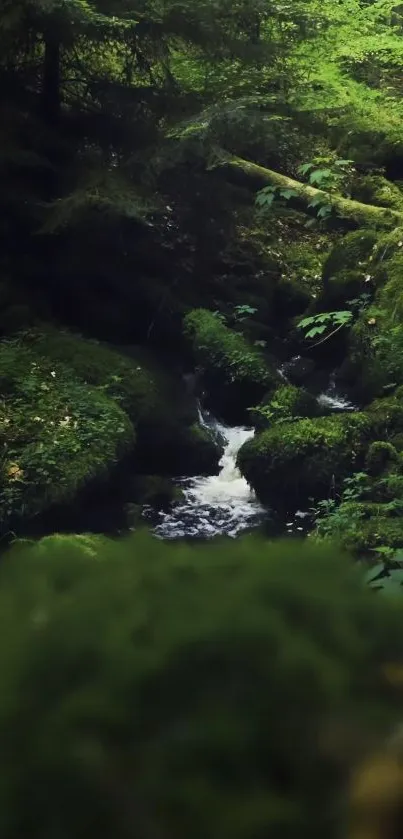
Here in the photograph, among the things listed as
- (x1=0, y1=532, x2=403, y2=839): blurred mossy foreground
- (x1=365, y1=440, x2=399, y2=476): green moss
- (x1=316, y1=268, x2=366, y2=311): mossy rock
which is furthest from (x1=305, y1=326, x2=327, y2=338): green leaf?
(x1=0, y1=532, x2=403, y2=839): blurred mossy foreground

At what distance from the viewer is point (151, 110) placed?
963cm

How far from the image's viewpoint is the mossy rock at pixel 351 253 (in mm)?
10352

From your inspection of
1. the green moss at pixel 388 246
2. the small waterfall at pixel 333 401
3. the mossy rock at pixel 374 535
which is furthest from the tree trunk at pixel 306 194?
the mossy rock at pixel 374 535

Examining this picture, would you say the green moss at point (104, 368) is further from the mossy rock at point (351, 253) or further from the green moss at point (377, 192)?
the green moss at point (377, 192)

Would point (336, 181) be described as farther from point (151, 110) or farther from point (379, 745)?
point (379, 745)

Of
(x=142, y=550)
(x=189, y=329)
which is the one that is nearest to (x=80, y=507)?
(x=189, y=329)

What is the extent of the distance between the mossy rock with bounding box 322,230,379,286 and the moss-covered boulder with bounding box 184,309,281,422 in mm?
1682

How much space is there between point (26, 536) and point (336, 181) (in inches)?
284

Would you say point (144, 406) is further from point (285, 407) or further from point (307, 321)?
point (307, 321)

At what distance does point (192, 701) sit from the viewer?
1441 mm

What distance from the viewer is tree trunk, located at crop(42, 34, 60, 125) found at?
9344mm

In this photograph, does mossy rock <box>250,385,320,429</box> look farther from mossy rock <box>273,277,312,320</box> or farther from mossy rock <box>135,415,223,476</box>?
mossy rock <box>273,277,312,320</box>

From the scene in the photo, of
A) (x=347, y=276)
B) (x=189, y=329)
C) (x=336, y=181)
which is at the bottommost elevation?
(x=189, y=329)

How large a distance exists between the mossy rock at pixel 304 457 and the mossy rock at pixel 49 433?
4.63 ft
